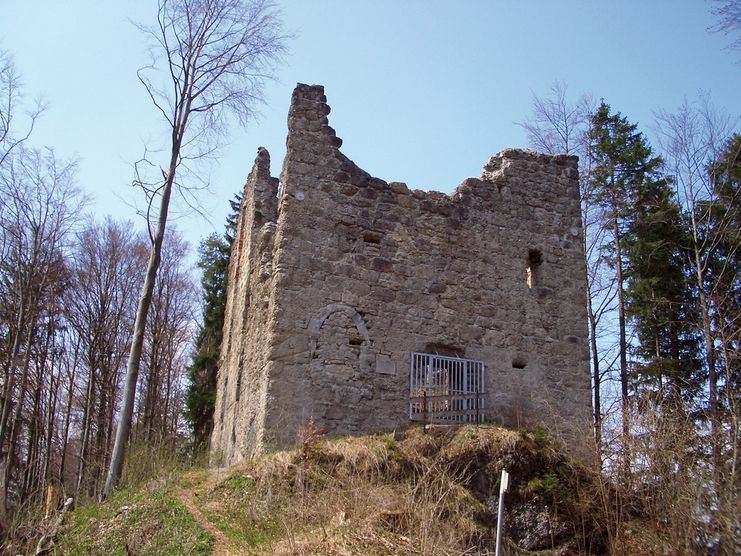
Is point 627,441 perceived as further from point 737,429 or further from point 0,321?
point 0,321

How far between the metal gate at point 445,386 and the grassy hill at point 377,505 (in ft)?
1.96

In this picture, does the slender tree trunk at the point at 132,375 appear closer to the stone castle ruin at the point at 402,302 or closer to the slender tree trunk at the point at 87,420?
the stone castle ruin at the point at 402,302

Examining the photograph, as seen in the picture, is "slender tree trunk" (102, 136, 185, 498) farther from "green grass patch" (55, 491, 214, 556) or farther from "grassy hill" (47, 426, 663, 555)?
"green grass patch" (55, 491, 214, 556)

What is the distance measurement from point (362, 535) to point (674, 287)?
13.1 m

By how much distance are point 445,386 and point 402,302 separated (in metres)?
1.41

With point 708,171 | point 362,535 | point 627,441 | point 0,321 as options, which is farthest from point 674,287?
point 0,321

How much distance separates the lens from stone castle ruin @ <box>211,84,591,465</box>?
10.3m

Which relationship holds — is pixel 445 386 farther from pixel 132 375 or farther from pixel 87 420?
pixel 87 420

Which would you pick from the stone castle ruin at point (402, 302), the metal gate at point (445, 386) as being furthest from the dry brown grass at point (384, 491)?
the stone castle ruin at point (402, 302)

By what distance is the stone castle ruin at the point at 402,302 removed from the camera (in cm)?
1032

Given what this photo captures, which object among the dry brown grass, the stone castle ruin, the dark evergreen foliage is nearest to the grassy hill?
the dry brown grass

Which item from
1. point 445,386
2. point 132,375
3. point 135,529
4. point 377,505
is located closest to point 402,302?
point 445,386

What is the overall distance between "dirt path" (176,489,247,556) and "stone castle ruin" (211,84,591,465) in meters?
1.33

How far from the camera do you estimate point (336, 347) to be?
10469 millimetres
